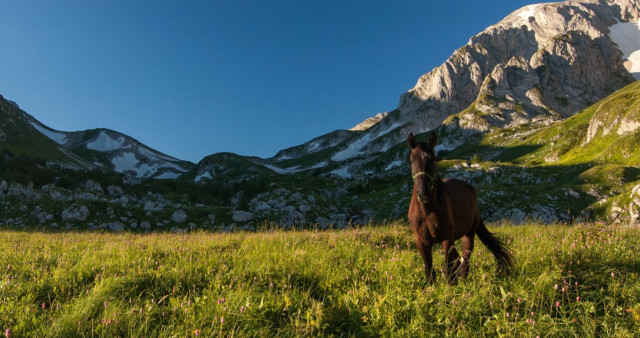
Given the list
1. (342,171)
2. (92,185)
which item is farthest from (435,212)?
(342,171)

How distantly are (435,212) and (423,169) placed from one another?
0.94 metres

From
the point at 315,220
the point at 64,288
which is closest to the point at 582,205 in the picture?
the point at 315,220

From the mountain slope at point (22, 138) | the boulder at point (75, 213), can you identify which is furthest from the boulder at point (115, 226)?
the mountain slope at point (22, 138)

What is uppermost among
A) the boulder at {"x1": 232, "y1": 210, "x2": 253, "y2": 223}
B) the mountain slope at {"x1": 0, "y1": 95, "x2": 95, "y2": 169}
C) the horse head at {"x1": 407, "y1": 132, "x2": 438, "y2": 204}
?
the mountain slope at {"x1": 0, "y1": 95, "x2": 95, "y2": 169}

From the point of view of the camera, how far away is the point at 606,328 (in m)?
3.91

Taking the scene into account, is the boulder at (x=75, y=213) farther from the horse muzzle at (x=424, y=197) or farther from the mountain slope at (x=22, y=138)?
the mountain slope at (x=22, y=138)

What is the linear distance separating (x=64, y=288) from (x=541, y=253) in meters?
9.83

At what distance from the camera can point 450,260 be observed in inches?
233

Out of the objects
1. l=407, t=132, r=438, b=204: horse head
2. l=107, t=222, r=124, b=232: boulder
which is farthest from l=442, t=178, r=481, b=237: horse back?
l=107, t=222, r=124, b=232: boulder

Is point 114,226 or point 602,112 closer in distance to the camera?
point 114,226

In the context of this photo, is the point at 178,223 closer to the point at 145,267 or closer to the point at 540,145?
the point at 145,267

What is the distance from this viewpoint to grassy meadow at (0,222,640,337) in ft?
13.0

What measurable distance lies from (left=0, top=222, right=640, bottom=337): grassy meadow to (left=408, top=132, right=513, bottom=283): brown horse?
1.29 ft

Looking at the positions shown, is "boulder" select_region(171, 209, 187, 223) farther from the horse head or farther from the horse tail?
the horse head
